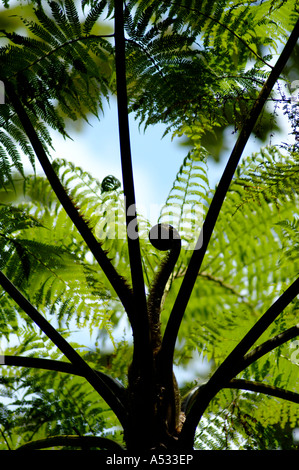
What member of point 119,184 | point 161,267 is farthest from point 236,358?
point 119,184

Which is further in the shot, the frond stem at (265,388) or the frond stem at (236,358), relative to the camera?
A: the frond stem at (265,388)

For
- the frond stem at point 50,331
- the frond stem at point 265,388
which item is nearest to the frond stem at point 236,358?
the frond stem at point 265,388

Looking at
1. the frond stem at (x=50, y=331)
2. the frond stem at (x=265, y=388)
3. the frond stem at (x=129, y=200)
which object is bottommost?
the frond stem at (x=265, y=388)

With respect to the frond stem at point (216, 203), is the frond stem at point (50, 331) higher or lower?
lower

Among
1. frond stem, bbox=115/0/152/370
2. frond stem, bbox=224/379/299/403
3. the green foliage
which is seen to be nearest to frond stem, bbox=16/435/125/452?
the green foliage

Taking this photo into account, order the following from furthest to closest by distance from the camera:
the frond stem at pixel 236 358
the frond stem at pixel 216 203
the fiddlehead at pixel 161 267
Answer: the fiddlehead at pixel 161 267, the frond stem at pixel 216 203, the frond stem at pixel 236 358

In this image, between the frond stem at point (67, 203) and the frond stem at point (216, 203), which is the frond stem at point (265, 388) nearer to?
the frond stem at point (216, 203)

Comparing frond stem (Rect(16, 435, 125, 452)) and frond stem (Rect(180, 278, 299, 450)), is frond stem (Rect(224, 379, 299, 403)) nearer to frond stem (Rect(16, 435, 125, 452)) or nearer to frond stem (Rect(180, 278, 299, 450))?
frond stem (Rect(180, 278, 299, 450))

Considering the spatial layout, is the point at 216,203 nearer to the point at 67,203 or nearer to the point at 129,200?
the point at 129,200

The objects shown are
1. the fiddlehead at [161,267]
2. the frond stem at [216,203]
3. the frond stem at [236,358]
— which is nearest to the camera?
the frond stem at [236,358]

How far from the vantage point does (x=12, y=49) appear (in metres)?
1.30
